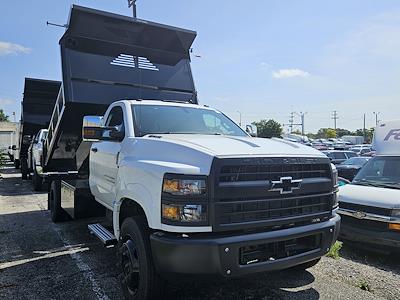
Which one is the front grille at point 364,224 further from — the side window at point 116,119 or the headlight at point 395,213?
the side window at point 116,119

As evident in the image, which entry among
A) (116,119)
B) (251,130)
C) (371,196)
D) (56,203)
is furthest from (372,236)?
(56,203)

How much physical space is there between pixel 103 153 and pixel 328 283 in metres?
3.22

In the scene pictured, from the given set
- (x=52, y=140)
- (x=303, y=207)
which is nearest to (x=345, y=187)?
(x=303, y=207)

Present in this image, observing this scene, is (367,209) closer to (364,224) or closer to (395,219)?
(364,224)

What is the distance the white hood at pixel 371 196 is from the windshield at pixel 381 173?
312 mm

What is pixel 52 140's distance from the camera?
8.38 metres

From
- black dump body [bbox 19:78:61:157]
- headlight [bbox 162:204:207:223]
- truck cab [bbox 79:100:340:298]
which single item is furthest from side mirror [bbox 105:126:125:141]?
black dump body [bbox 19:78:61:157]

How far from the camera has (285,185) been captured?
345cm

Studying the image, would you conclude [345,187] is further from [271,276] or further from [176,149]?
[176,149]

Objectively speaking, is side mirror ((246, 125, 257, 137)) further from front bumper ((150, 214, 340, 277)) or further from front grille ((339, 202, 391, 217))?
front bumper ((150, 214, 340, 277))

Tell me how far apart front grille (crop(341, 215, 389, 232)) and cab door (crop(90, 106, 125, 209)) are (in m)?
3.62

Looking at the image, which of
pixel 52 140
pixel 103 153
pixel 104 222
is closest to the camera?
pixel 103 153

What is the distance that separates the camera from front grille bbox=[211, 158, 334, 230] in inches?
125

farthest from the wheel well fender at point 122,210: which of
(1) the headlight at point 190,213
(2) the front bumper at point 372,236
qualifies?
(2) the front bumper at point 372,236
